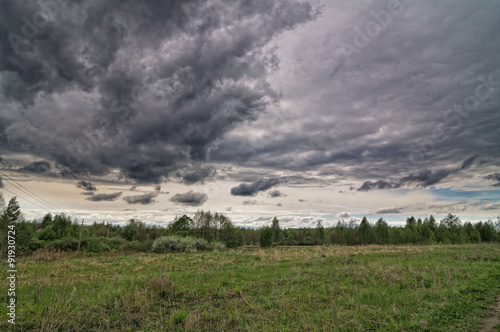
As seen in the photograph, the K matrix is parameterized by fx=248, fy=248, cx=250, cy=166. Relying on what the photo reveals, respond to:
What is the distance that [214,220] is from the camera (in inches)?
3182

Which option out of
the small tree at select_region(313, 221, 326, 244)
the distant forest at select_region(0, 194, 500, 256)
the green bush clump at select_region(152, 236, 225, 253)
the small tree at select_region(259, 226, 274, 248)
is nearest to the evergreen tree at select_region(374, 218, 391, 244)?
the distant forest at select_region(0, 194, 500, 256)

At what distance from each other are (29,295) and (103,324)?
5.76 m

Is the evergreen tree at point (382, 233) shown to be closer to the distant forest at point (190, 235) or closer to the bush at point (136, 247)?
the distant forest at point (190, 235)

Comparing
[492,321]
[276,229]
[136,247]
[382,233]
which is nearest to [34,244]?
[136,247]

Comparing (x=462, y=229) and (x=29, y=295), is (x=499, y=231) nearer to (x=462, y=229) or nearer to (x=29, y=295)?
(x=462, y=229)

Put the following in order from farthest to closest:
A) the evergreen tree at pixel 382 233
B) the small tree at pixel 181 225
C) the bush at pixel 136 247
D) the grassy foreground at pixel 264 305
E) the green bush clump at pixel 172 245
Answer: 1. the evergreen tree at pixel 382 233
2. the small tree at pixel 181 225
3. the bush at pixel 136 247
4. the green bush clump at pixel 172 245
5. the grassy foreground at pixel 264 305

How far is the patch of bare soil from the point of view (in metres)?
7.44

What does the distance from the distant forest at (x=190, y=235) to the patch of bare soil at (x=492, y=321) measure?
127 ft

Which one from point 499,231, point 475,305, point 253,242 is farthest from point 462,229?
point 475,305

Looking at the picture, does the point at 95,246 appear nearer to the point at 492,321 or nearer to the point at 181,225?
the point at 181,225

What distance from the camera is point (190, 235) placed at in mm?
67688

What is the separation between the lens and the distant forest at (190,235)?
153 ft

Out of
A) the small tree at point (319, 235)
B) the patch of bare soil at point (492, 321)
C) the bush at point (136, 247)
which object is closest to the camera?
the patch of bare soil at point (492, 321)

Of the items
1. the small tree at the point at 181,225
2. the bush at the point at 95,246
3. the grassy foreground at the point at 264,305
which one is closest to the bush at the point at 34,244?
the bush at the point at 95,246
